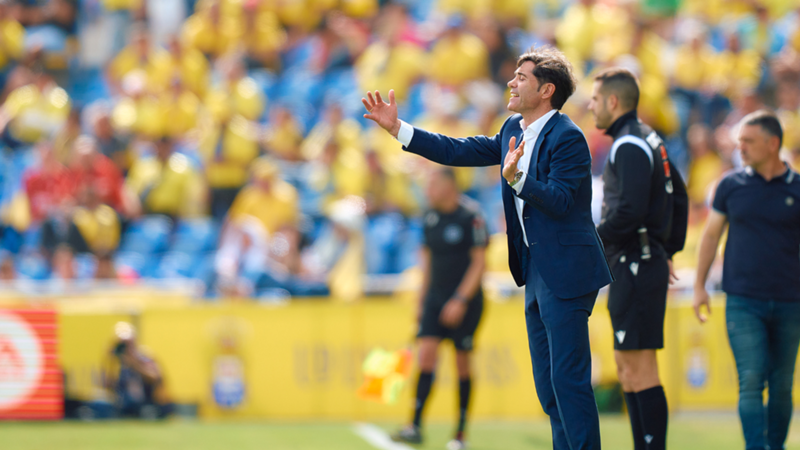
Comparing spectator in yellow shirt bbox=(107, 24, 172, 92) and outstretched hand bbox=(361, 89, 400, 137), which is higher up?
spectator in yellow shirt bbox=(107, 24, 172, 92)

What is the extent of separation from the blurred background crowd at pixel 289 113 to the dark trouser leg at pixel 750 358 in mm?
4711

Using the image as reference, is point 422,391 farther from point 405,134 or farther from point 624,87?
point 405,134

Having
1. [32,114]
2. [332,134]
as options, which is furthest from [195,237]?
[32,114]

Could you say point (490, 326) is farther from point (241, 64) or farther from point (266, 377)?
point (241, 64)

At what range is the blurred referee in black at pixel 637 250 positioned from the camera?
5215 mm

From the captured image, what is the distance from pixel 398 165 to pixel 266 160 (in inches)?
82.4

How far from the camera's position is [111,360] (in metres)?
9.36

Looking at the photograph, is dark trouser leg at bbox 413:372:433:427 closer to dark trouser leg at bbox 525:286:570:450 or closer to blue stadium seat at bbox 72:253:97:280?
dark trouser leg at bbox 525:286:570:450

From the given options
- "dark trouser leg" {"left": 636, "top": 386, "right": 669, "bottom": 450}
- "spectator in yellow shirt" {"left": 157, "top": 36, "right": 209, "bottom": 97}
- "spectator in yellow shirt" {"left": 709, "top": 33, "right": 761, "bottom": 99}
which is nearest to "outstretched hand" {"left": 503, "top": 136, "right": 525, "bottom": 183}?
"dark trouser leg" {"left": 636, "top": 386, "right": 669, "bottom": 450}

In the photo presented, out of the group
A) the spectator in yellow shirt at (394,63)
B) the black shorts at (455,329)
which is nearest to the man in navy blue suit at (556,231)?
the black shorts at (455,329)

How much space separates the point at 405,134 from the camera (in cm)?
460

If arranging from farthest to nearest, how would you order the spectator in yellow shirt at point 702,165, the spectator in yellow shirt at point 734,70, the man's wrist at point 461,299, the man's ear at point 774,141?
1. the spectator in yellow shirt at point 734,70
2. the spectator in yellow shirt at point 702,165
3. the man's wrist at point 461,299
4. the man's ear at point 774,141

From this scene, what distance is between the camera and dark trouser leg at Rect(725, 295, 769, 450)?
5277 mm

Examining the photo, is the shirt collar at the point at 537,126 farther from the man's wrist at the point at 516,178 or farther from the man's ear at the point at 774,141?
the man's ear at the point at 774,141
